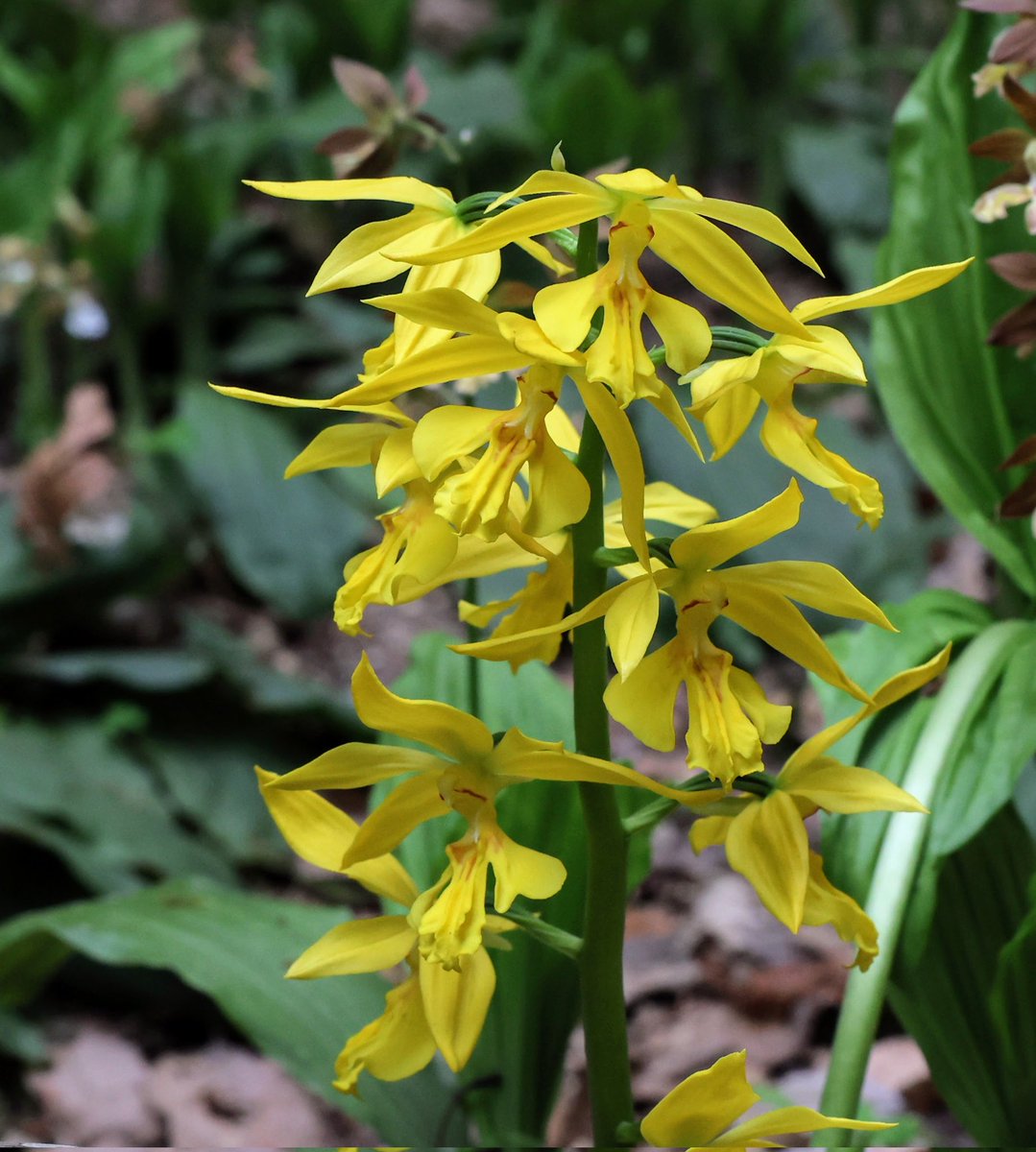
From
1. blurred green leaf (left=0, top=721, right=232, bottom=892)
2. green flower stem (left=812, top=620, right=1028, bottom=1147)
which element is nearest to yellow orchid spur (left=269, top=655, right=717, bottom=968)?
green flower stem (left=812, top=620, right=1028, bottom=1147)

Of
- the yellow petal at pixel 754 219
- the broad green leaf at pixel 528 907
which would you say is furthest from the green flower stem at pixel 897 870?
the yellow petal at pixel 754 219

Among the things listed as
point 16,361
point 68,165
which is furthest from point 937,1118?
point 16,361

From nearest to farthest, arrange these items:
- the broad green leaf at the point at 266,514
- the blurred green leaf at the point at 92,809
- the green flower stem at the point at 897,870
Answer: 1. the green flower stem at the point at 897,870
2. the blurred green leaf at the point at 92,809
3. the broad green leaf at the point at 266,514

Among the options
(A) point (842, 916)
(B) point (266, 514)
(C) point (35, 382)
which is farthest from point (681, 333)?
(C) point (35, 382)

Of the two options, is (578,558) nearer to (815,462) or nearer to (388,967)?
(815,462)

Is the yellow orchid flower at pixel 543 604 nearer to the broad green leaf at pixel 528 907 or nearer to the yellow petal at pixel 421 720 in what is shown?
the yellow petal at pixel 421 720

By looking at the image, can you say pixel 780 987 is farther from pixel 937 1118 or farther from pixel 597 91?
pixel 597 91
